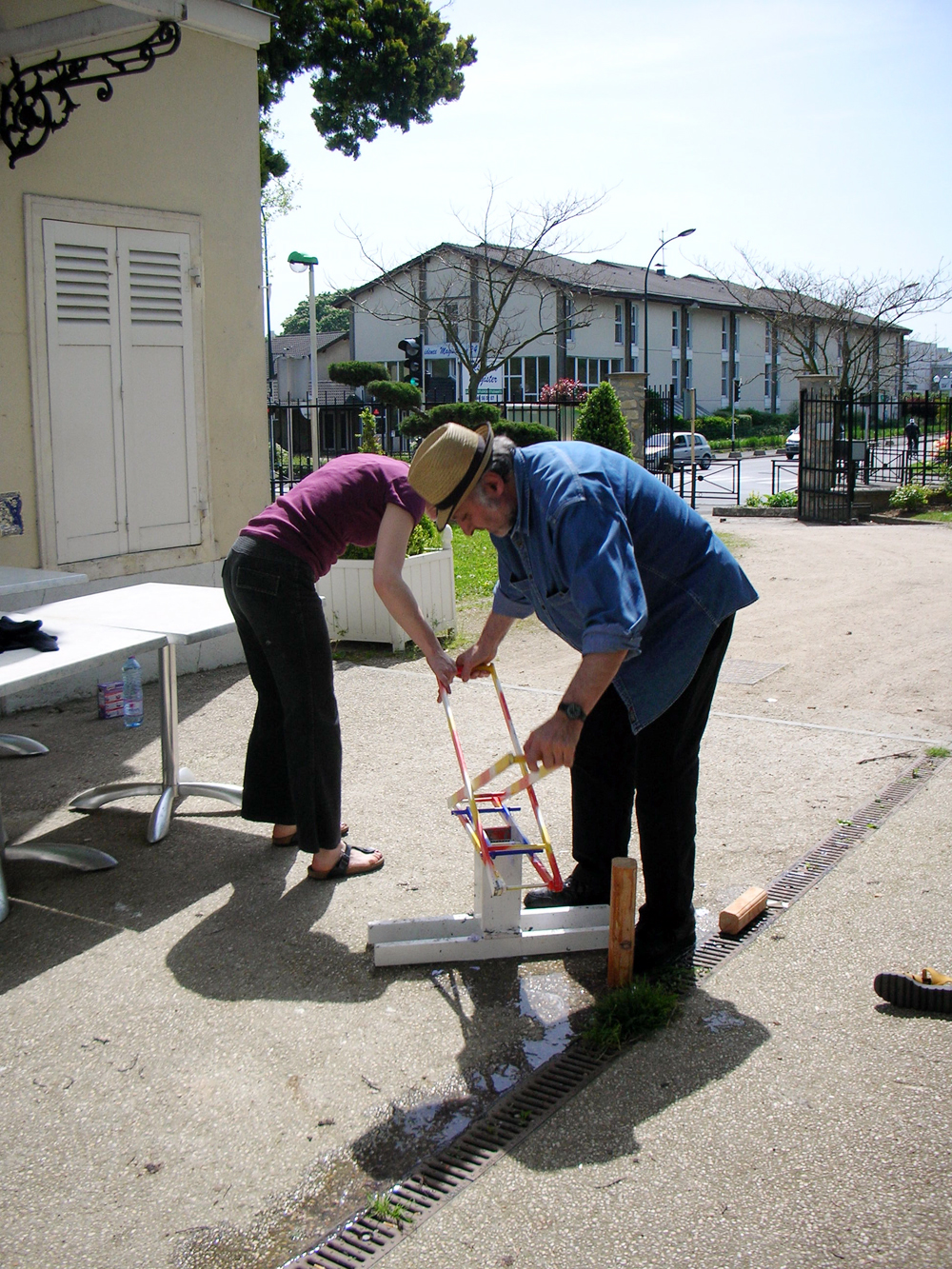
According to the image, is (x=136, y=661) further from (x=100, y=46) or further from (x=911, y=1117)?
(x=911, y=1117)

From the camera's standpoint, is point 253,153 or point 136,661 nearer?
point 136,661

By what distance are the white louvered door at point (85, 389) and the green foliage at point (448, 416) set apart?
57.8 feet

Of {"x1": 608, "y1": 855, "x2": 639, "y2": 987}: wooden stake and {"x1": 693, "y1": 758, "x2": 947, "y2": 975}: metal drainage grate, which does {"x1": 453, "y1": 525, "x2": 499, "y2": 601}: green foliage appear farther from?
{"x1": 608, "y1": 855, "x2": 639, "y2": 987}: wooden stake

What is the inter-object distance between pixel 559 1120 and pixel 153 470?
18.0 ft

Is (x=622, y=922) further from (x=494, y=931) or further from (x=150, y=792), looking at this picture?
(x=150, y=792)

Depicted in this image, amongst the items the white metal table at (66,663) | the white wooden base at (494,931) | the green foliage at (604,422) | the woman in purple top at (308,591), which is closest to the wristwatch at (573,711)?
the white wooden base at (494,931)

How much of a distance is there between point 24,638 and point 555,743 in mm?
2283

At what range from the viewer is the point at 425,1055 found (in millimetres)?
3078

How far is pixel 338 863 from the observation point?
4.25m

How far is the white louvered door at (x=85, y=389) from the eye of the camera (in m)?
6.55

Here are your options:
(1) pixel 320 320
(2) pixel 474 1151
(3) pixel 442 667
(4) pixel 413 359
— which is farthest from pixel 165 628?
Answer: (1) pixel 320 320

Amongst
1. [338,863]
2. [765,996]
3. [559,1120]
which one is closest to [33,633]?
[338,863]

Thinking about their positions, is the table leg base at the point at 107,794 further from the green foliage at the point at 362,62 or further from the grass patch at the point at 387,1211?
the green foliage at the point at 362,62

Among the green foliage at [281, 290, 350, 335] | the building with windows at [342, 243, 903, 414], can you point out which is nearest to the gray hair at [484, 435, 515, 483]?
the building with windows at [342, 243, 903, 414]
